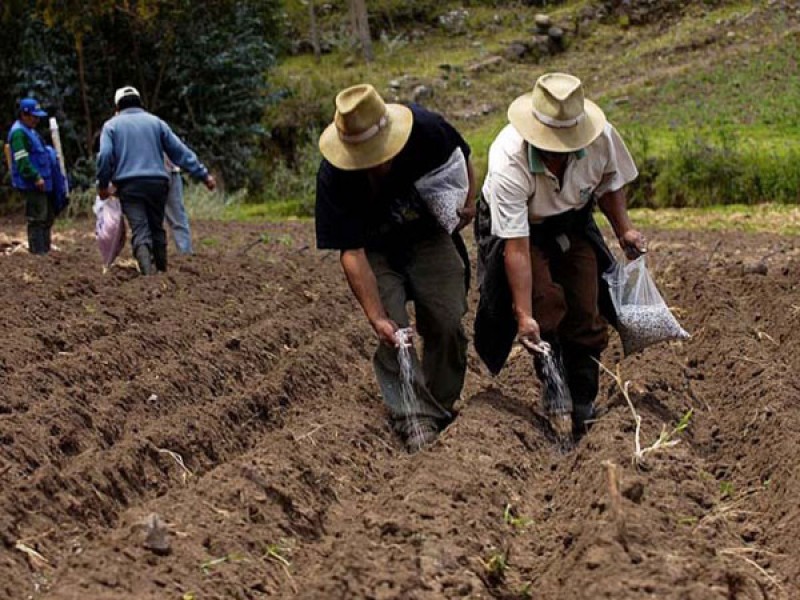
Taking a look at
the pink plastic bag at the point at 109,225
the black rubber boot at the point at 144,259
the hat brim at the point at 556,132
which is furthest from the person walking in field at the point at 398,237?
the pink plastic bag at the point at 109,225

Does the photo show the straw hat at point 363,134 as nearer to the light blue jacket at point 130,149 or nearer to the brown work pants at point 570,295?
the brown work pants at point 570,295

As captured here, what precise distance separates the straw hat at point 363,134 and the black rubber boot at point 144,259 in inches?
196

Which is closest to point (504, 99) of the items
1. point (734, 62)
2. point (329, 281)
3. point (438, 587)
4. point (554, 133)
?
point (734, 62)

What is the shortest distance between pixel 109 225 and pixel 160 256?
18.1 inches

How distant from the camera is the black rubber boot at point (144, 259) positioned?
10.6 m

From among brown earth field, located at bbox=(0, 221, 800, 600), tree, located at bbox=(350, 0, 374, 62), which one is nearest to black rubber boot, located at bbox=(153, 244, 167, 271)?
brown earth field, located at bbox=(0, 221, 800, 600)

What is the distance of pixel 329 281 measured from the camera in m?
11.1

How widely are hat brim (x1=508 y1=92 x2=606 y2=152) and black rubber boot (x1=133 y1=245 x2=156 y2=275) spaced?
17.3ft

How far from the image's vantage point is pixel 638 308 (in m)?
6.51

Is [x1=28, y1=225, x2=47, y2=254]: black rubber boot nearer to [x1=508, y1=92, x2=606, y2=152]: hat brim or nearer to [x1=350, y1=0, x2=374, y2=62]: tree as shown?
[x1=508, y1=92, x2=606, y2=152]: hat brim

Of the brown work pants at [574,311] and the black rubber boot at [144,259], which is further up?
the brown work pants at [574,311]

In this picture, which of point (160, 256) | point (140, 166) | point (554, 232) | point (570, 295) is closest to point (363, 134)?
point (554, 232)

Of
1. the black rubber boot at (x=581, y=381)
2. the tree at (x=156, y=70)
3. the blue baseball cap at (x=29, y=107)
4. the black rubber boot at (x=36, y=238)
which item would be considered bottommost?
the tree at (x=156, y=70)

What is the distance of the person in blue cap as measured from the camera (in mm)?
11828
